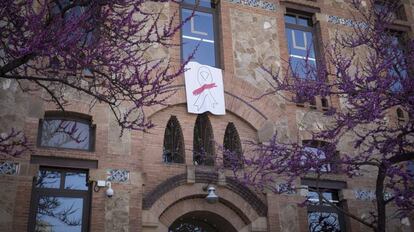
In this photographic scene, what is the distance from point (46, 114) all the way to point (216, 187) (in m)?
3.80

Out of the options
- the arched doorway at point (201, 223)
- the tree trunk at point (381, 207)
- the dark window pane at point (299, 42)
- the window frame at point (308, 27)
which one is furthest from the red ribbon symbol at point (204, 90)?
the tree trunk at point (381, 207)

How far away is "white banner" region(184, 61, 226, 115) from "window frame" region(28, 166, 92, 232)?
2837 mm

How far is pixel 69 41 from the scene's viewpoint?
692 centimetres

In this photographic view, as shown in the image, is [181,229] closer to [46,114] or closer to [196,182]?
[196,182]

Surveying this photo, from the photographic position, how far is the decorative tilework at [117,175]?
1070 centimetres

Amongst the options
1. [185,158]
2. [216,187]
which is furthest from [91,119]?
[216,187]

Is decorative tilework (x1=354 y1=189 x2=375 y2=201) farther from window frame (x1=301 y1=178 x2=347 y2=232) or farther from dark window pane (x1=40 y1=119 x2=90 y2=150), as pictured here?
dark window pane (x1=40 y1=119 x2=90 y2=150)

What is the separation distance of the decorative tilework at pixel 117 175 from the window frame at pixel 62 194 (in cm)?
44

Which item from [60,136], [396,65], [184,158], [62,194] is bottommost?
[62,194]

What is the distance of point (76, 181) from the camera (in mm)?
10773

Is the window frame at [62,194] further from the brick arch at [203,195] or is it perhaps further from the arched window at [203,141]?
the arched window at [203,141]

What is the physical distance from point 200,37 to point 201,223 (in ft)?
14.5

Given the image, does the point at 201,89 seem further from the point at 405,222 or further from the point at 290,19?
the point at 405,222

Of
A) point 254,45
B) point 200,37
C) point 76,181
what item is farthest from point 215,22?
point 76,181
